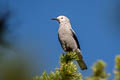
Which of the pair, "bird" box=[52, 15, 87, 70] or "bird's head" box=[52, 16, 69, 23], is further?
"bird's head" box=[52, 16, 69, 23]

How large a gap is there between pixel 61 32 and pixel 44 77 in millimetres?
4521

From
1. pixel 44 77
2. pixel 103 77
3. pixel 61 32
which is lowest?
pixel 103 77

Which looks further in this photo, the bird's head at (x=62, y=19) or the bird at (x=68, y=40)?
the bird's head at (x=62, y=19)

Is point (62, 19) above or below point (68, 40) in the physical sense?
above

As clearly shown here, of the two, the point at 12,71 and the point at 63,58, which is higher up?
the point at 63,58

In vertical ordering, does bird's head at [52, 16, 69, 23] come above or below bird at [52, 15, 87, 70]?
above

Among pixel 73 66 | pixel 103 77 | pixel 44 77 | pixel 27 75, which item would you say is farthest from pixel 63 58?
pixel 103 77

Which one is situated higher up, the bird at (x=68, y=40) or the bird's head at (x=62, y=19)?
the bird's head at (x=62, y=19)

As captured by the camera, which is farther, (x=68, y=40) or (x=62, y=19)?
(x=62, y=19)

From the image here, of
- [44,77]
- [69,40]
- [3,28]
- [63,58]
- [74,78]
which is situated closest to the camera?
[3,28]

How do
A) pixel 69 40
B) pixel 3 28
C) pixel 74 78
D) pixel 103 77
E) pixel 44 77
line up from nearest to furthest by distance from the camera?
pixel 103 77 < pixel 3 28 < pixel 44 77 < pixel 74 78 < pixel 69 40

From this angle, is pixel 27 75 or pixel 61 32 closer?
pixel 27 75

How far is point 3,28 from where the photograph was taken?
1.10 metres

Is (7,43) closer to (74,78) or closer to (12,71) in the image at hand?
(12,71)
